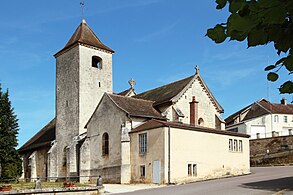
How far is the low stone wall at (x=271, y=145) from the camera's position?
142 ft

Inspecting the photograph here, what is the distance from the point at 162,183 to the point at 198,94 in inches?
500

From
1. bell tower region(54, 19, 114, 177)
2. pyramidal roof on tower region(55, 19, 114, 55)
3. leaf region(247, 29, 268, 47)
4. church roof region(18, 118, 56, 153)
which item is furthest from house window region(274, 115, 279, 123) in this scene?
leaf region(247, 29, 268, 47)

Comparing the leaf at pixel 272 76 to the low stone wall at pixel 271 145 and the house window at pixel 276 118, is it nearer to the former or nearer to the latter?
the low stone wall at pixel 271 145

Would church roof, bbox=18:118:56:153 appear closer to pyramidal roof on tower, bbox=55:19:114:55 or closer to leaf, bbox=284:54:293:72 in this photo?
pyramidal roof on tower, bbox=55:19:114:55

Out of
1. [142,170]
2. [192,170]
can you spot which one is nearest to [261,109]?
[192,170]

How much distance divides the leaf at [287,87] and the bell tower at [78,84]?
38582 mm

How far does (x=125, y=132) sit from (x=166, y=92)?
27.4ft

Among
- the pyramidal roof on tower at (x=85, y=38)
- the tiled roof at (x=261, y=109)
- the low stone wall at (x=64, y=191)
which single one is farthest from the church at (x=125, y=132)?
the tiled roof at (x=261, y=109)

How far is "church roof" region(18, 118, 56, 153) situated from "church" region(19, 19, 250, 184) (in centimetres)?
26

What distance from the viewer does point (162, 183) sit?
28562 mm

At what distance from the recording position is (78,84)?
4138 centimetres

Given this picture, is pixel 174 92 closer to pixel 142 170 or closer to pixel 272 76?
pixel 142 170

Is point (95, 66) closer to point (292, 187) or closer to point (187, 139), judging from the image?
point (187, 139)

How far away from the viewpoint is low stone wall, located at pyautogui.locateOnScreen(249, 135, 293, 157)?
4324 cm
